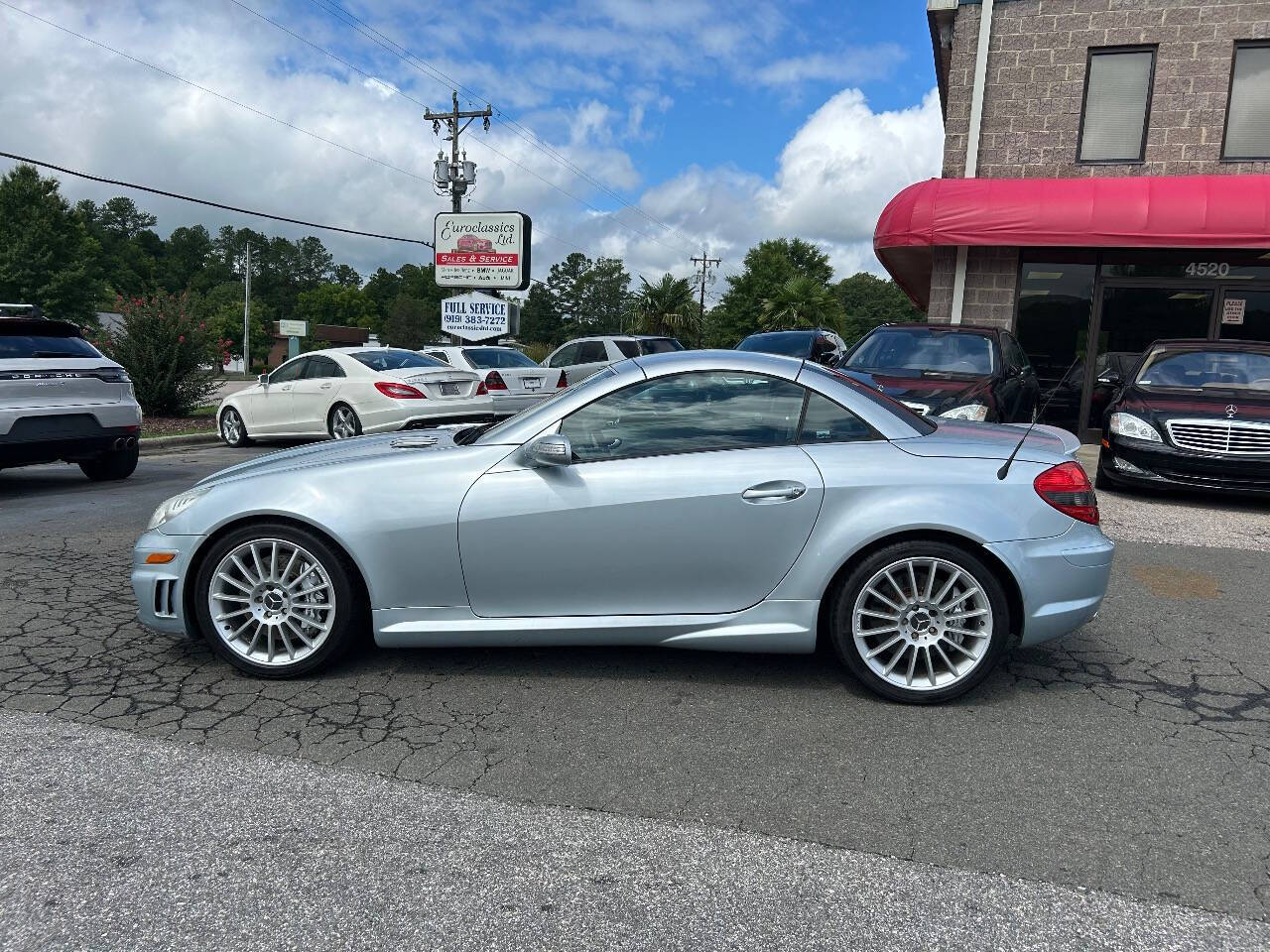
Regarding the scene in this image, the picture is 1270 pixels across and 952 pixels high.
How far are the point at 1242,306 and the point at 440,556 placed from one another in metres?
14.3

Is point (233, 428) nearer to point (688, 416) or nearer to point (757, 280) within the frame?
point (688, 416)

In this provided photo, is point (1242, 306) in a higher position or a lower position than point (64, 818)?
higher

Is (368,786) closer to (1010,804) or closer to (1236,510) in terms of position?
(1010,804)

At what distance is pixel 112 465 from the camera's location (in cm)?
973

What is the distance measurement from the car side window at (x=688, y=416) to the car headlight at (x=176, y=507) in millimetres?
1657

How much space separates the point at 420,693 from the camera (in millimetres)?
3924

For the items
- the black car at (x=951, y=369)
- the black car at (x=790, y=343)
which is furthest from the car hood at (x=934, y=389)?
the black car at (x=790, y=343)

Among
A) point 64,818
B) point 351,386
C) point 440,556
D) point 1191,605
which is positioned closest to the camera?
point 64,818

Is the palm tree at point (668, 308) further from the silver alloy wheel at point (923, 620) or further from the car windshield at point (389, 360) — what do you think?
the silver alloy wheel at point (923, 620)

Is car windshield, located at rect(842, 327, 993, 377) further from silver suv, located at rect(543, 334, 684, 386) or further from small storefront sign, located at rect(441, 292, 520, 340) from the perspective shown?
small storefront sign, located at rect(441, 292, 520, 340)

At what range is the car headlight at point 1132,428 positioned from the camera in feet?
28.8

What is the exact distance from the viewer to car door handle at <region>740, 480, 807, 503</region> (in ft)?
12.4

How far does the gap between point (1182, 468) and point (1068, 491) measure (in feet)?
18.8

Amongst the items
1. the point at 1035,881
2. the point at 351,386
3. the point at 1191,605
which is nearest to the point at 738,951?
the point at 1035,881
